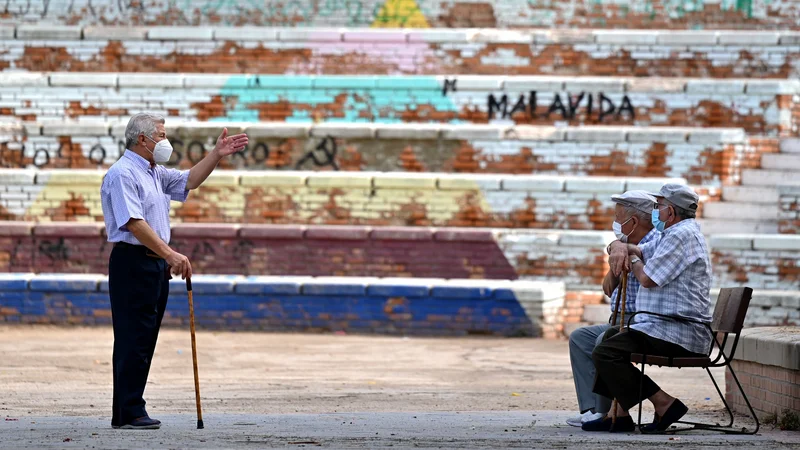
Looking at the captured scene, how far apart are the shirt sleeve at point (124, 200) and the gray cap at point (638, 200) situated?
8.84 ft

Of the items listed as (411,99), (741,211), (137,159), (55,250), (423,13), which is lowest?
(55,250)

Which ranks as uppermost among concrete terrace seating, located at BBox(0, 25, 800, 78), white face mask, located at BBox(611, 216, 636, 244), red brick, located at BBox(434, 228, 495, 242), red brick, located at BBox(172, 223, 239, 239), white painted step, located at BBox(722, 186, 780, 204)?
concrete terrace seating, located at BBox(0, 25, 800, 78)

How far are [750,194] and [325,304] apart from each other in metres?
5.25

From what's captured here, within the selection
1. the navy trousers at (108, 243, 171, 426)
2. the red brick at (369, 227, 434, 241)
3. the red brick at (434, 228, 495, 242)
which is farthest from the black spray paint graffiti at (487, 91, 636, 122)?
the navy trousers at (108, 243, 171, 426)

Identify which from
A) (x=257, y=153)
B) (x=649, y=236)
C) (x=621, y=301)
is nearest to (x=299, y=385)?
(x=621, y=301)

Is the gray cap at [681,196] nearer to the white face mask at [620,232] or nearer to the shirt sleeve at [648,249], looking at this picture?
Answer: the shirt sleeve at [648,249]

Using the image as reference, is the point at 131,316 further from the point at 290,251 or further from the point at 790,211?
the point at 790,211

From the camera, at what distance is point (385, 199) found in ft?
49.3

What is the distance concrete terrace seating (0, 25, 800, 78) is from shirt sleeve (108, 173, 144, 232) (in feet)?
36.6

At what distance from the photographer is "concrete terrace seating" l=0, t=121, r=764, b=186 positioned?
15.5 meters

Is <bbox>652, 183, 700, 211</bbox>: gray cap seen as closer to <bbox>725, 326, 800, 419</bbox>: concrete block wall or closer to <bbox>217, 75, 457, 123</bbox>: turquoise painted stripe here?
<bbox>725, 326, 800, 419</bbox>: concrete block wall

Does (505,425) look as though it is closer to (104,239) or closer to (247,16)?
(104,239)

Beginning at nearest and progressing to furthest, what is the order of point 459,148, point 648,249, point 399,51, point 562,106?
point 648,249 < point 459,148 < point 562,106 < point 399,51

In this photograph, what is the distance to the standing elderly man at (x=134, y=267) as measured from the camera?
6887mm
